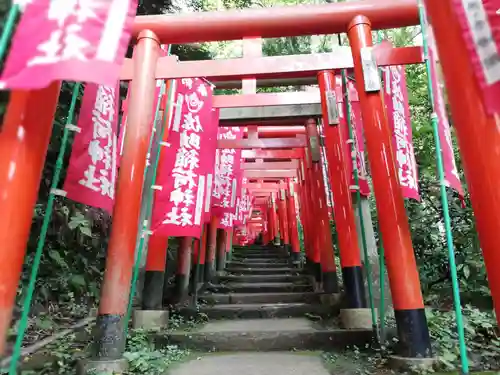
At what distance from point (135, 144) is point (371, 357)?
3680 millimetres


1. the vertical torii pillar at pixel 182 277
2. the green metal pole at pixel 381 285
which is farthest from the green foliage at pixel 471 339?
the vertical torii pillar at pixel 182 277

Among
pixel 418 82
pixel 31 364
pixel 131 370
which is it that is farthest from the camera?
pixel 418 82

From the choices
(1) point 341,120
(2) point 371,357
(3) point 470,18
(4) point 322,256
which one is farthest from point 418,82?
(3) point 470,18

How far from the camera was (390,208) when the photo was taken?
12.4ft

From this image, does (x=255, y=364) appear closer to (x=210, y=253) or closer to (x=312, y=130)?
(x=312, y=130)

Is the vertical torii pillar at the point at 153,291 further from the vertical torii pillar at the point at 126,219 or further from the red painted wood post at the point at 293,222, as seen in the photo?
the red painted wood post at the point at 293,222

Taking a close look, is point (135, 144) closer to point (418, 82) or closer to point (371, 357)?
point (371, 357)

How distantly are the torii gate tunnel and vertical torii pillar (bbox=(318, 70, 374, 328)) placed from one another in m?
0.02

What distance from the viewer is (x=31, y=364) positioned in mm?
3514

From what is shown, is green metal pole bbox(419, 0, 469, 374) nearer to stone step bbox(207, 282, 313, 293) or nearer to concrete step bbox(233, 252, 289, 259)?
stone step bbox(207, 282, 313, 293)

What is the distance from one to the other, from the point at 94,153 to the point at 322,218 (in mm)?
4779

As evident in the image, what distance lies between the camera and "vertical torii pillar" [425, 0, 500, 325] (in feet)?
6.19

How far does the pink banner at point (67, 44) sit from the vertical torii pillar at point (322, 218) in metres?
5.44

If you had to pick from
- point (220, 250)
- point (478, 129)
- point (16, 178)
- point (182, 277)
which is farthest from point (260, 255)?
point (478, 129)
